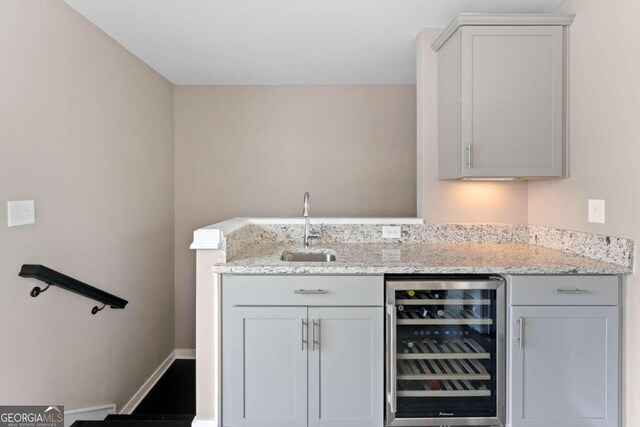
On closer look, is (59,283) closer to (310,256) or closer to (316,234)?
(310,256)

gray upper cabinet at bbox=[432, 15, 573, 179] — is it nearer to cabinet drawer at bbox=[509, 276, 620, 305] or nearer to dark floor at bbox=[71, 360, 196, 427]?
cabinet drawer at bbox=[509, 276, 620, 305]

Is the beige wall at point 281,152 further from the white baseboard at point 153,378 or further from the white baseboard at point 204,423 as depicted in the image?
the white baseboard at point 204,423

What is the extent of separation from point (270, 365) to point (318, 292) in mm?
431

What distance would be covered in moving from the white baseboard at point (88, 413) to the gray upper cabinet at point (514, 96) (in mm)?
2645

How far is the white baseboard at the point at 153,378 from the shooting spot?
8.88ft

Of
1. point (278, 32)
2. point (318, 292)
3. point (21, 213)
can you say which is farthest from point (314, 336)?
point (278, 32)

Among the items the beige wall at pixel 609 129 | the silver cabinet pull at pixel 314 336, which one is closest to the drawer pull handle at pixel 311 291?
the silver cabinet pull at pixel 314 336

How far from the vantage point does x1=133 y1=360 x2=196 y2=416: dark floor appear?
2.74 meters

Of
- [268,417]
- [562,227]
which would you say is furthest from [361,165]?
[268,417]

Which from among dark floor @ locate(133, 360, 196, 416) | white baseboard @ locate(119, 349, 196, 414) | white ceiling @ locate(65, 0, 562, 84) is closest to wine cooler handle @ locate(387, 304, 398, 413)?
dark floor @ locate(133, 360, 196, 416)

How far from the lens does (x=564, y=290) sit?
1767mm

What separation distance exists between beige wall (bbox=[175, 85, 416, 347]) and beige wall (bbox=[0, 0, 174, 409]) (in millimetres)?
323

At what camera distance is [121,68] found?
2.62 m

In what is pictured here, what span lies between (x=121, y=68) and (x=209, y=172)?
3.79 feet
